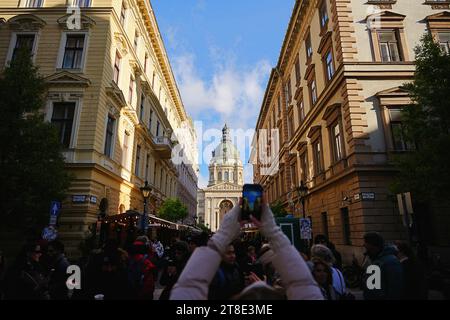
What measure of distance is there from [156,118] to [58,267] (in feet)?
86.0

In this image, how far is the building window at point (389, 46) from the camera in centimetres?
1694

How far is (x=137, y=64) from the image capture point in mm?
23297

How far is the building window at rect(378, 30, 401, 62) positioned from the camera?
1694 cm

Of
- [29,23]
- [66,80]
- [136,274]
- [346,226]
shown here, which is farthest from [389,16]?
[29,23]

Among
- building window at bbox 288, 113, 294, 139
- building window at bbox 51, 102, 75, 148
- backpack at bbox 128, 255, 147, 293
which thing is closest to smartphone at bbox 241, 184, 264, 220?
backpack at bbox 128, 255, 147, 293

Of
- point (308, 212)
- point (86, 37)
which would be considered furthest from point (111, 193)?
point (308, 212)

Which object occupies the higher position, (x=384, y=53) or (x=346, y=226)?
(x=384, y=53)

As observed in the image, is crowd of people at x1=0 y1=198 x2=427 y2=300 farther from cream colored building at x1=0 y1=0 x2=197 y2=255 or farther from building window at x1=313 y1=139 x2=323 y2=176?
building window at x1=313 y1=139 x2=323 y2=176

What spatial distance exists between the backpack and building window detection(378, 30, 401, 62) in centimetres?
1785

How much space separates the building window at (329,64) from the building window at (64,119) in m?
16.8

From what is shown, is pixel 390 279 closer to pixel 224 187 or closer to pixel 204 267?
pixel 204 267

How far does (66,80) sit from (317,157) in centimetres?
1834

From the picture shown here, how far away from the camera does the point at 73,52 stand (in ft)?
60.7

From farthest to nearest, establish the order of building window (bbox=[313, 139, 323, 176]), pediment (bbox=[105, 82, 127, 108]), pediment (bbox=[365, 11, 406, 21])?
building window (bbox=[313, 139, 323, 176])
pediment (bbox=[105, 82, 127, 108])
pediment (bbox=[365, 11, 406, 21])
